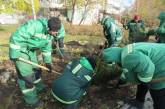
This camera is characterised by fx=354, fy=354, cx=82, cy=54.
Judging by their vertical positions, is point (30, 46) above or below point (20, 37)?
below

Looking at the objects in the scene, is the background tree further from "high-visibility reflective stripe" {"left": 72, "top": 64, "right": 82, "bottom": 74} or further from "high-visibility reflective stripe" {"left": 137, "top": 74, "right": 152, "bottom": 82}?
"high-visibility reflective stripe" {"left": 137, "top": 74, "right": 152, "bottom": 82}

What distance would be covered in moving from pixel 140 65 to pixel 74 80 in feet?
3.61

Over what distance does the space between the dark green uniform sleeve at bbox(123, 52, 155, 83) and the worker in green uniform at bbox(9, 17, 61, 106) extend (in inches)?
64.6

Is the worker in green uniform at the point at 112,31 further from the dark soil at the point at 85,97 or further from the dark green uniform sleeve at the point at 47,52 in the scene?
the dark green uniform sleeve at the point at 47,52

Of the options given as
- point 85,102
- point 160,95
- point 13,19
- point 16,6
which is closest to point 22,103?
point 85,102

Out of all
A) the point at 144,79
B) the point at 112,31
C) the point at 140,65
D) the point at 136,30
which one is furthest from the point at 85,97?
the point at 136,30

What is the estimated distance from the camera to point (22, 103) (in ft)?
22.2

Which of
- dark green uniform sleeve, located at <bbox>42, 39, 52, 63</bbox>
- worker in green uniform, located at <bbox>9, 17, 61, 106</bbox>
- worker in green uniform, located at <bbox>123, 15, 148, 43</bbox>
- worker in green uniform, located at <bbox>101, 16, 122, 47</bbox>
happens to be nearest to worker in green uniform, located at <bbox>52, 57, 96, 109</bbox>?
worker in green uniform, located at <bbox>9, 17, 61, 106</bbox>

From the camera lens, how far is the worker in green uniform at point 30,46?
6.04 meters

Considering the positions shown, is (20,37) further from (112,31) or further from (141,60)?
(112,31)

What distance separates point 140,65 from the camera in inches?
173

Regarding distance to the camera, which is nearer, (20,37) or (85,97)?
(20,37)

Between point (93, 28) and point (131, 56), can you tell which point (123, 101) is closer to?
point (131, 56)

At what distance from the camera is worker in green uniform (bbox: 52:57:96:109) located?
5047 mm
